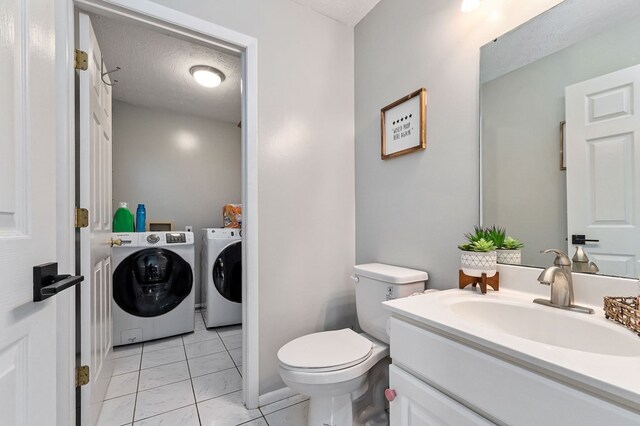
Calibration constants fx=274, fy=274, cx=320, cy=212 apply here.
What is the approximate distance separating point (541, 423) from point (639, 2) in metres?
1.20

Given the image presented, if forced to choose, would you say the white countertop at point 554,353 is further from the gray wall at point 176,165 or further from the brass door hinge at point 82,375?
the gray wall at point 176,165

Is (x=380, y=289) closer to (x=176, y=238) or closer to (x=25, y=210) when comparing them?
(x=25, y=210)

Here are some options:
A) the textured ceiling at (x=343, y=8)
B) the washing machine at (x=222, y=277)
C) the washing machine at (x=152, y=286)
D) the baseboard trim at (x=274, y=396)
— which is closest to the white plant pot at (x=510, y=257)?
the baseboard trim at (x=274, y=396)

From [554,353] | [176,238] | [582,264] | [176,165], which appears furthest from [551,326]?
[176,165]

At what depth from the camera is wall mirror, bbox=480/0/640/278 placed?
2.75 feet

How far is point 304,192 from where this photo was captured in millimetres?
1762

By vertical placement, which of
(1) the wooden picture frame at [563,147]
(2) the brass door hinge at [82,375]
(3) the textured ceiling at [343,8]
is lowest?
(2) the brass door hinge at [82,375]

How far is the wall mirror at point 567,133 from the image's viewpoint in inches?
33.0

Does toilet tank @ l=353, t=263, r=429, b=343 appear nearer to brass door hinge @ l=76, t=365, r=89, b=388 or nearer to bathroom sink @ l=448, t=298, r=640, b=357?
bathroom sink @ l=448, t=298, r=640, b=357

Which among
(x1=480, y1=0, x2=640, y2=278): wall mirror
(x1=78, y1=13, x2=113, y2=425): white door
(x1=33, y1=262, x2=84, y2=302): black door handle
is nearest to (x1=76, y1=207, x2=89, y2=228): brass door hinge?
(x1=78, y1=13, x2=113, y2=425): white door

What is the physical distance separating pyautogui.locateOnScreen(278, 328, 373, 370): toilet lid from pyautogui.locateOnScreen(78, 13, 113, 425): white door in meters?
0.93

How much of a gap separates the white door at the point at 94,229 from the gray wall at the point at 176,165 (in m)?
1.47

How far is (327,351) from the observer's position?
4.21 feet

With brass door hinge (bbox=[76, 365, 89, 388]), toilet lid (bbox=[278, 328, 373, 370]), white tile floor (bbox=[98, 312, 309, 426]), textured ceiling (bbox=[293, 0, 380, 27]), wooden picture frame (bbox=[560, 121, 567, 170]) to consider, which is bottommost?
white tile floor (bbox=[98, 312, 309, 426])
